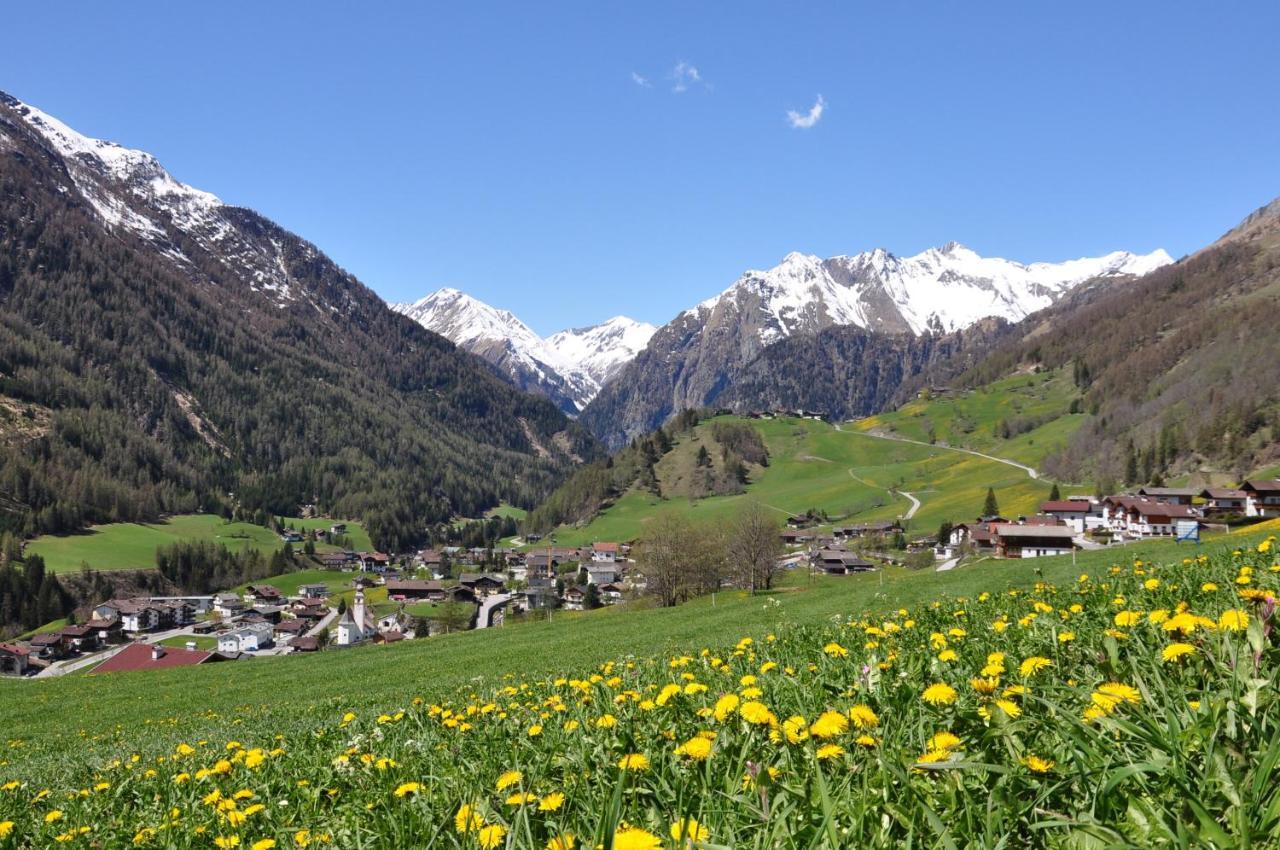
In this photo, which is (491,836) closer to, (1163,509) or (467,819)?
(467,819)

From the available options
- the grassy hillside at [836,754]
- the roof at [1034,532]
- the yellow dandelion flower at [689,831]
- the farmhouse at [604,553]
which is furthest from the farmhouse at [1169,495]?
the yellow dandelion flower at [689,831]

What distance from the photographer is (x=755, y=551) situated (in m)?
62.0

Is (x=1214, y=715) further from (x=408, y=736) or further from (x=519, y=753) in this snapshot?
(x=408, y=736)

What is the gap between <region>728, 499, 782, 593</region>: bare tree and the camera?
204 ft

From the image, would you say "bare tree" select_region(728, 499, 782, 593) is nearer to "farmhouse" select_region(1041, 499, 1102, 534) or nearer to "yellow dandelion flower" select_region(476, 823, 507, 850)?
"yellow dandelion flower" select_region(476, 823, 507, 850)

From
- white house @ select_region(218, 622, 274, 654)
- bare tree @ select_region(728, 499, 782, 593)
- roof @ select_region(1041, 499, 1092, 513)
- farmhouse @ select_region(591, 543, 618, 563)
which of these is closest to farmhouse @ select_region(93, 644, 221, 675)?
white house @ select_region(218, 622, 274, 654)

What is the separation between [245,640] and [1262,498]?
153 metres

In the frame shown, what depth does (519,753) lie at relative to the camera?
14.2 feet

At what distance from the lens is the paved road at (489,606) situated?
384 ft

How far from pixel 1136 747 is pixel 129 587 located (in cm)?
21440

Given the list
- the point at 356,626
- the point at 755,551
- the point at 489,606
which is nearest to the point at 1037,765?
the point at 755,551

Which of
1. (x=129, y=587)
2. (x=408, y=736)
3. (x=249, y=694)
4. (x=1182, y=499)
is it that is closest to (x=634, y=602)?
(x=249, y=694)

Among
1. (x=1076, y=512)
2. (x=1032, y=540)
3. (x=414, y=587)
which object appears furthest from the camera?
(x=414, y=587)

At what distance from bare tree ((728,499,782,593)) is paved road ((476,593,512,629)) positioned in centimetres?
5949
